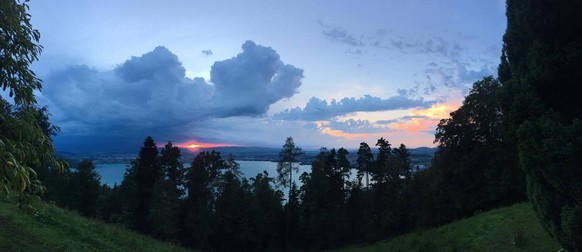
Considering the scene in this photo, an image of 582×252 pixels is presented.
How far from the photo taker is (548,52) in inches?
305

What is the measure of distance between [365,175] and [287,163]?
1112 cm

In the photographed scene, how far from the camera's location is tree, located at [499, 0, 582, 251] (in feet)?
22.9

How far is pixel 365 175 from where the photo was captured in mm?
55625

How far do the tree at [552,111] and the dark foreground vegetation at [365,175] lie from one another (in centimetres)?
2

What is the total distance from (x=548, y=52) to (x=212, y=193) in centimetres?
4640

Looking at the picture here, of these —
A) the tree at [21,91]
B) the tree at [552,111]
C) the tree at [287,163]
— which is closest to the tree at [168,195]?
the tree at [287,163]

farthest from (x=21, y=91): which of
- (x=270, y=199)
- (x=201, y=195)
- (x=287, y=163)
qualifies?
(x=287, y=163)

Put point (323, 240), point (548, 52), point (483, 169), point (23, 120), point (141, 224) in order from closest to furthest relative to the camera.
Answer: point (23, 120) < point (548, 52) < point (483, 169) < point (141, 224) < point (323, 240)

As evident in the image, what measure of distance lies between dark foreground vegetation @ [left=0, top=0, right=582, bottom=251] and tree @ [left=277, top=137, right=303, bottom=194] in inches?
5.7

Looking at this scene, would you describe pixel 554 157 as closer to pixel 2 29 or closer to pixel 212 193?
pixel 2 29

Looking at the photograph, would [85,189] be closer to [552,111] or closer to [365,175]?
[365,175]

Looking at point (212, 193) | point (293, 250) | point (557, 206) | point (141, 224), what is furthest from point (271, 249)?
point (557, 206)

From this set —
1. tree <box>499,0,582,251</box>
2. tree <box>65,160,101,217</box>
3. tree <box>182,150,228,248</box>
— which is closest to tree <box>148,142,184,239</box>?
tree <box>182,150,228,248</box>

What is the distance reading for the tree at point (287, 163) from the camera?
54344mm
